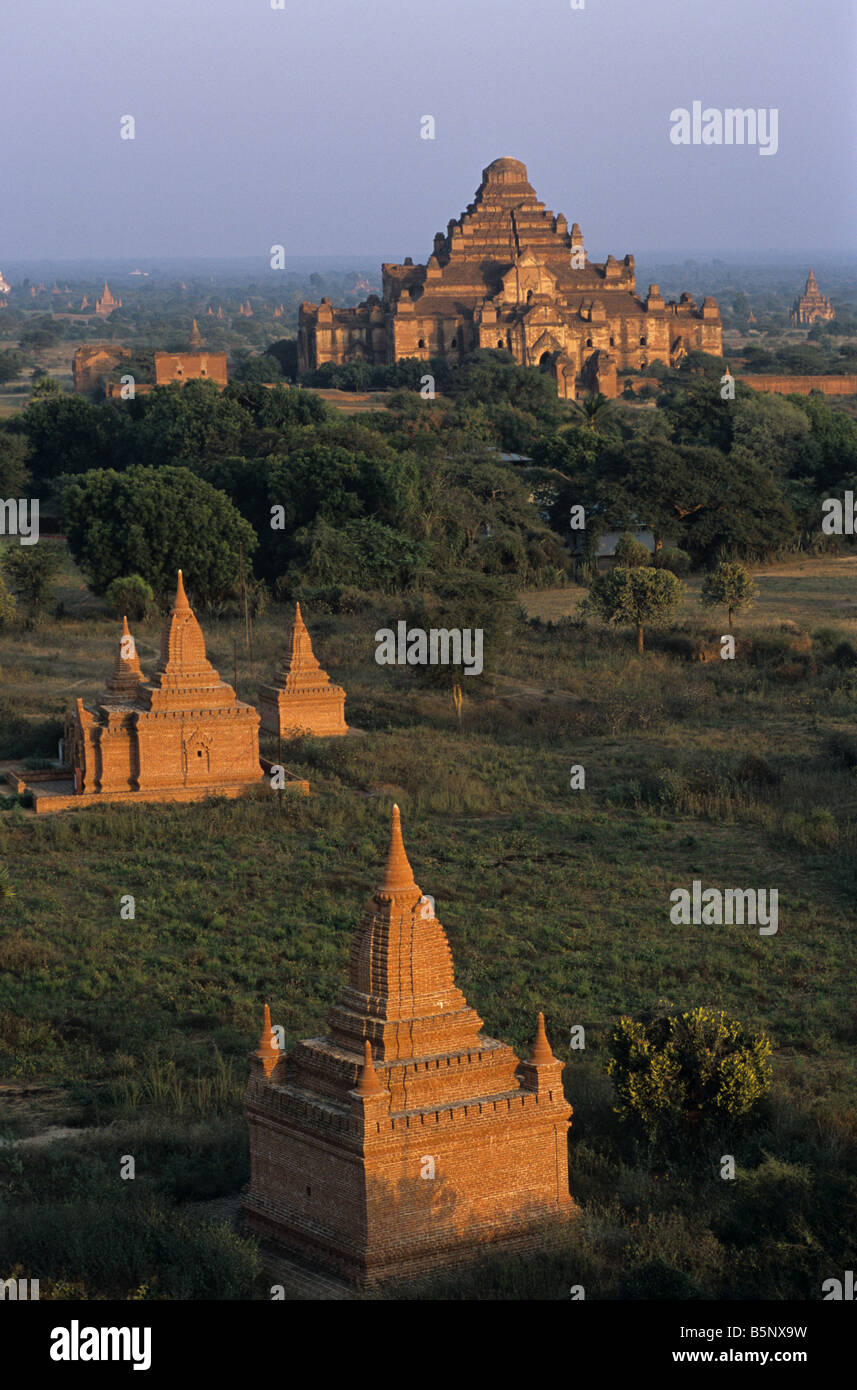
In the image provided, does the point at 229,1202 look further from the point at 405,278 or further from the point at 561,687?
the point at 405,278

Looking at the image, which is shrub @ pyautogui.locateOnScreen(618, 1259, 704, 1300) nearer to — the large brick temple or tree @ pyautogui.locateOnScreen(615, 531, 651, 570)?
tree @ pyautogui.locateOnScreen(615, 531, 651, 570)

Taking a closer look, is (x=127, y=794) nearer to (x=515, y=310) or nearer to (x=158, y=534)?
(x=158, y=534)

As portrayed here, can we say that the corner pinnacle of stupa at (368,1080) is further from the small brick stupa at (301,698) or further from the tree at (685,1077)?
the small brick stupa at (301,698)

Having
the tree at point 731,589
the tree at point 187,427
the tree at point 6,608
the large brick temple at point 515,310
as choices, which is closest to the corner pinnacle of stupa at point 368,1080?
the tree at point 731,589

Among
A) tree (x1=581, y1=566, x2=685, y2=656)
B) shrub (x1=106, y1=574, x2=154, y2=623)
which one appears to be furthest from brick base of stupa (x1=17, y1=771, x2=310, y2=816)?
shrub (x1=106, y1=574, x2=154, y2=623)
